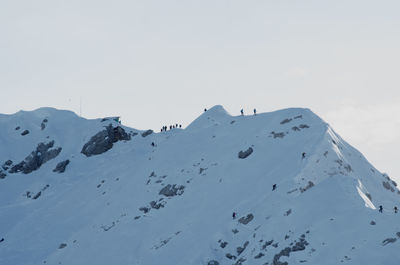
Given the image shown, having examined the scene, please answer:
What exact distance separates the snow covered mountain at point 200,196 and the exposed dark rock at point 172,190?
0.46ft

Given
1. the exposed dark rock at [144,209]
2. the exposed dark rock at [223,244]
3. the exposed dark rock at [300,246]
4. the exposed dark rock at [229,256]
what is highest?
the exposed dark rock at [300,246]

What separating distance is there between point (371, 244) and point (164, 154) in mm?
48785

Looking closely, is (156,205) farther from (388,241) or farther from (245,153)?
(388,241)

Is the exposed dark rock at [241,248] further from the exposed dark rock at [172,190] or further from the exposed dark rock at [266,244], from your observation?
the exposed dark rock at [172,190]

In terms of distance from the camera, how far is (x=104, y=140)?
401 feet

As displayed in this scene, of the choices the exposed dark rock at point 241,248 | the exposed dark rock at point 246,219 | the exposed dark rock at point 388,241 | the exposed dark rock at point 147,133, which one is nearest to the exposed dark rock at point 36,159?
the exposed dark rock at point 147,133

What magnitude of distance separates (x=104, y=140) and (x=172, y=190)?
32026 mm

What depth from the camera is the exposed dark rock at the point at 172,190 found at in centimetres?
9266

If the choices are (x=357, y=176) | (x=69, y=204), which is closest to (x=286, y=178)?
(x=357, y=176)

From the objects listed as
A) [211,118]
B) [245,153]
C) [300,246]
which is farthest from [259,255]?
[211,118]

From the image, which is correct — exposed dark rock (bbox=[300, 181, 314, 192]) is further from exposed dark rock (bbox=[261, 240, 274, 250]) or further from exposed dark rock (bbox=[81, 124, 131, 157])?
exposed dark rock (bbox=[81, 124, 131, 157])

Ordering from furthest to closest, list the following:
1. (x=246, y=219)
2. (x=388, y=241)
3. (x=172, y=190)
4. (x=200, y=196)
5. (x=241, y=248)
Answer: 1. (x=172, y=190)
2. (x=200, y=196)
3. (x=246, y=219)
4. (x=241, y=248)
5. (x=388, y=241)

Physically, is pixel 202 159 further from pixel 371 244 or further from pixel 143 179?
pixel 371 244

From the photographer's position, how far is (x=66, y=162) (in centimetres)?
11919
